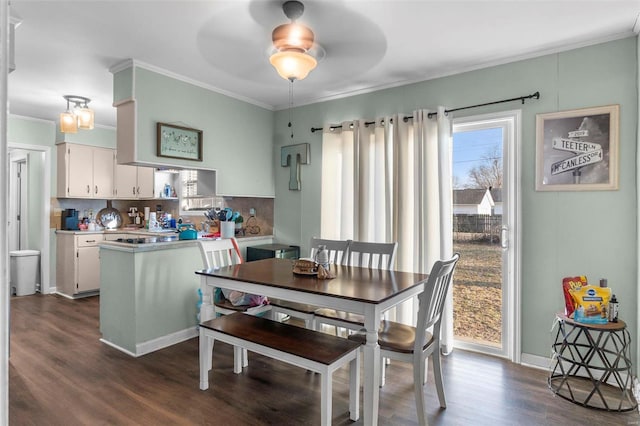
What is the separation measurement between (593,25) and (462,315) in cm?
246

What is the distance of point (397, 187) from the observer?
3475 millimetres

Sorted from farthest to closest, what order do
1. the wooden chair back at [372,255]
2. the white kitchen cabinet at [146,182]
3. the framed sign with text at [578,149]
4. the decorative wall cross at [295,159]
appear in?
the white kitchen cabinet at [146,182] → the decorative wall cross at [295,159] → the wooden chair back at [372,255] → the framed sign with text at [578,149]

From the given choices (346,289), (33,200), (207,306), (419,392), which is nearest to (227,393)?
(207,306)

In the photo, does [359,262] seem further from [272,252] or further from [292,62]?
[292,62]

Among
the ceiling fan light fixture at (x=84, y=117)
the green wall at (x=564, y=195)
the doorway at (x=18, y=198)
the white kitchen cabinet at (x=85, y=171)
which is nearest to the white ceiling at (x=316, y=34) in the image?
the green wall at (x=564, y=195)

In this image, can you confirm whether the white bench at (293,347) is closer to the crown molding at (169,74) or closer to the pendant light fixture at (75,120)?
the crown molding at (169,74)

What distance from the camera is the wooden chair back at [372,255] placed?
2.90m

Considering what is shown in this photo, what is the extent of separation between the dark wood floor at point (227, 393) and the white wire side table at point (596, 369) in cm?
12

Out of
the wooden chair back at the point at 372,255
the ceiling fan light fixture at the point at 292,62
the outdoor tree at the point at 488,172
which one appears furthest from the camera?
the outdoor tree at the point at 488,172

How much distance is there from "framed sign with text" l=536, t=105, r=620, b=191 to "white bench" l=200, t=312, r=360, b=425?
2042 millimetres

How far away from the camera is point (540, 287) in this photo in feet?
9.62

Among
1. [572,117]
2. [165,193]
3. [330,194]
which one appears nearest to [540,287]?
[572,117]

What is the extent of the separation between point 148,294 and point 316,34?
8.36ft

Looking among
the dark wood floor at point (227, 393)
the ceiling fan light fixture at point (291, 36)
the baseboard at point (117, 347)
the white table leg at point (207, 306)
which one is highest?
the ceiling fan light fixture at point (291, 36)
